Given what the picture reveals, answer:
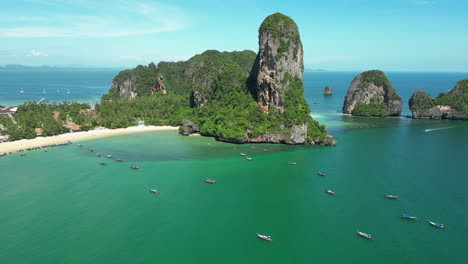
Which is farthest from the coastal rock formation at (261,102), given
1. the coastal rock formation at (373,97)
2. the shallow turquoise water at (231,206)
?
the coastal rock formation at (373,97)

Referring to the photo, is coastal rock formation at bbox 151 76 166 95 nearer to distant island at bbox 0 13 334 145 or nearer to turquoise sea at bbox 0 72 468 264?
distant island at bbox 0 13 334 145

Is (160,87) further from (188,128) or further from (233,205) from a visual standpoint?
(233,205)

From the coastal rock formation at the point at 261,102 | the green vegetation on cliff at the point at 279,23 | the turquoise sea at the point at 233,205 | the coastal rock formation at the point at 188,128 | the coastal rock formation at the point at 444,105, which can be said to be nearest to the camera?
the turquoise sea at the point at 233,205

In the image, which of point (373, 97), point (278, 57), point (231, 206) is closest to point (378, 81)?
point (373, 97)

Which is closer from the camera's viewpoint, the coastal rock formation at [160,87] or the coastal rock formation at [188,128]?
the coastal rock formation at [188,128]

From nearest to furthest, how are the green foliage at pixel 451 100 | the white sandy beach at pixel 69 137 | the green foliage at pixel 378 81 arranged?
the white sandy beach at pixel 69 137 < the green foliage at pixel 451 100 < the green foliage at pixel 378 81

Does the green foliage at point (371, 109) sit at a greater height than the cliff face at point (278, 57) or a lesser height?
lesser

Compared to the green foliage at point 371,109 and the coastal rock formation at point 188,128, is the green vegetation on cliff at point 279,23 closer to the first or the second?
the coastal rock formation at point 188,128
